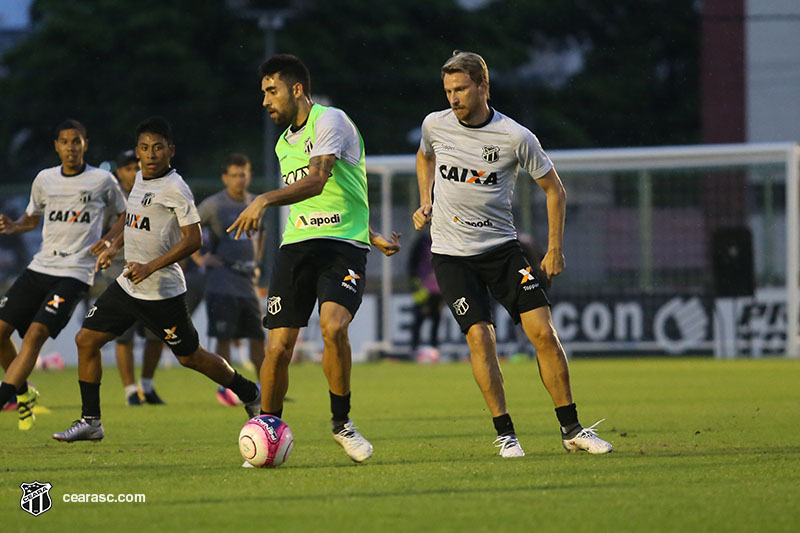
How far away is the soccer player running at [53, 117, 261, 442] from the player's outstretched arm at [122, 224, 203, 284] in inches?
0.4

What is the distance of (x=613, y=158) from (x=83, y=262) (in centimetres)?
1244

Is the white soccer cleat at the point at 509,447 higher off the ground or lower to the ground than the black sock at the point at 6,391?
lower

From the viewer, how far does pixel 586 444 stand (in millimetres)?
7793

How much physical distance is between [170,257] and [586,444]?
2.79 m

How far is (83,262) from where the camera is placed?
1014 centimetres

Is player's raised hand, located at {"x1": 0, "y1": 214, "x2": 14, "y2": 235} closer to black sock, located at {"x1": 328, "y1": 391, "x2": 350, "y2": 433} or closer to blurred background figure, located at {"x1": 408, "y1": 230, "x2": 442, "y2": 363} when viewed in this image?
black sock, located at {"x1": 328, "y1": 391, "x2": 350, "y2": 433}

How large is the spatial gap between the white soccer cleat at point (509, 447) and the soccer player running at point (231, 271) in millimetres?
5596

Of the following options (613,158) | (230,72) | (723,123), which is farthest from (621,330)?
(230,72)

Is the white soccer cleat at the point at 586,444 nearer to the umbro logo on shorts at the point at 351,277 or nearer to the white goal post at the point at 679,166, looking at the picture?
the umbro logo on shorts at the point at 351,277

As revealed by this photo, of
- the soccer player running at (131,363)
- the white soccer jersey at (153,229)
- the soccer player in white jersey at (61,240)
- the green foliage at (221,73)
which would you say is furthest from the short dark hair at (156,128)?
the green foliage at (221,73)

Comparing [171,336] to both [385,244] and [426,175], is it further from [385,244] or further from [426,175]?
[426,175]

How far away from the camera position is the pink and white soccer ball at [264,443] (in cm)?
725

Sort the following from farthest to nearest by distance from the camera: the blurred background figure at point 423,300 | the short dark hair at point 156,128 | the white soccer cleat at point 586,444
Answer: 1. the blurred background figure at point 423,300
2. the short dark hair at point 156,128
3. the white soccer cleat at point 586,444

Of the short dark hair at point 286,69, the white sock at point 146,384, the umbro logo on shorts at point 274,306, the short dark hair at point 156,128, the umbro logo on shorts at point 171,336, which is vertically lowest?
the white sock at point 146,384
